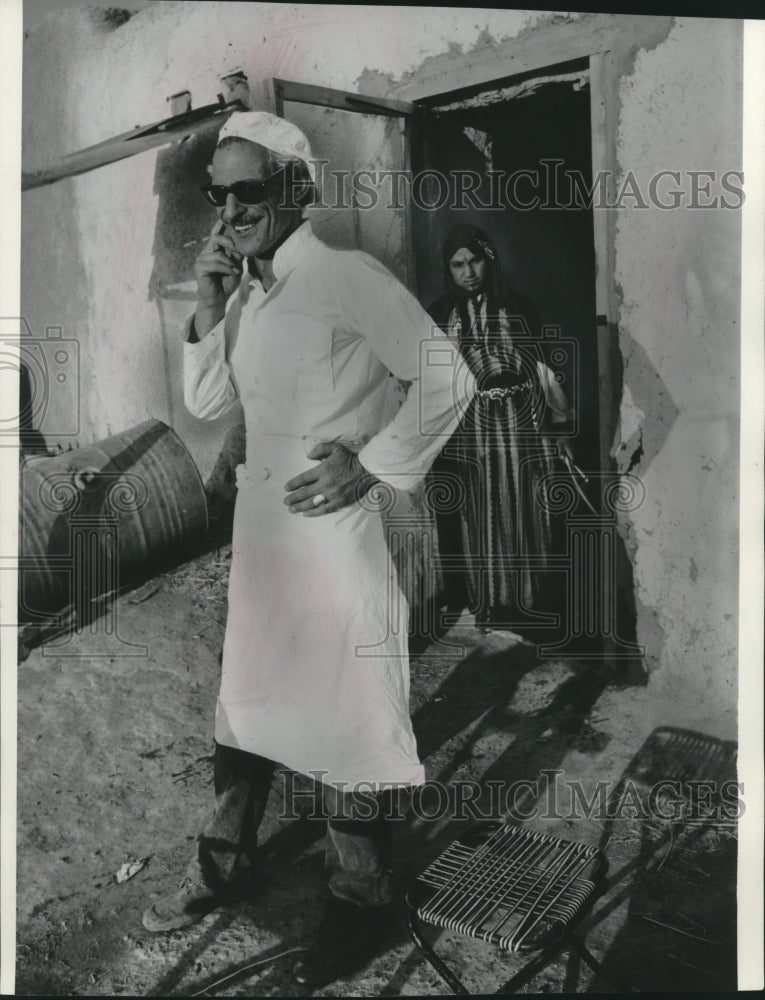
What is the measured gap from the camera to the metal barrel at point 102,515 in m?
3.08

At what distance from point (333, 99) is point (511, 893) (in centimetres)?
234

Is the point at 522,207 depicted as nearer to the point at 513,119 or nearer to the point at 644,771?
the point at 513,119

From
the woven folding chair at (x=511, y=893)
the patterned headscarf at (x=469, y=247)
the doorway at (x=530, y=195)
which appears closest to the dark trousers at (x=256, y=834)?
the woven folding chair at (x=511, y=893)

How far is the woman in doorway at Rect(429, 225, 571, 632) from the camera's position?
3.10m

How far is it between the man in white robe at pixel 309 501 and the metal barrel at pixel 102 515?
0.61 feet

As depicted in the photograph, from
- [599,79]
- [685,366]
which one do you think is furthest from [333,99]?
[685,366]

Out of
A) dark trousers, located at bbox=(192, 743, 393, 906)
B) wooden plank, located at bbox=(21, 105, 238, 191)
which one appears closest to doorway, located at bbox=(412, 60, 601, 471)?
wooden plank, located at bbox=(21, 105, 238, 191)

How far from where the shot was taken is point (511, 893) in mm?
2738

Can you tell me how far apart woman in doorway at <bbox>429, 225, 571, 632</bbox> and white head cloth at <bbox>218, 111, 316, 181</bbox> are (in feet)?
1.66

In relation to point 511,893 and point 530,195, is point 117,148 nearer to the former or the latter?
point 530,195

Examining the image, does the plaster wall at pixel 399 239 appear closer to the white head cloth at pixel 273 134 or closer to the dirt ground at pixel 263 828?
the white head cloth at pixel 273 134

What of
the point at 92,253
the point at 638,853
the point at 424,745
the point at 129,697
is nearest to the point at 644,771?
the point at 638,853

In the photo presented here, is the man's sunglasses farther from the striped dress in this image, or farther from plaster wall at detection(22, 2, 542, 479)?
the striped dress

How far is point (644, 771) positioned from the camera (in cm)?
319
